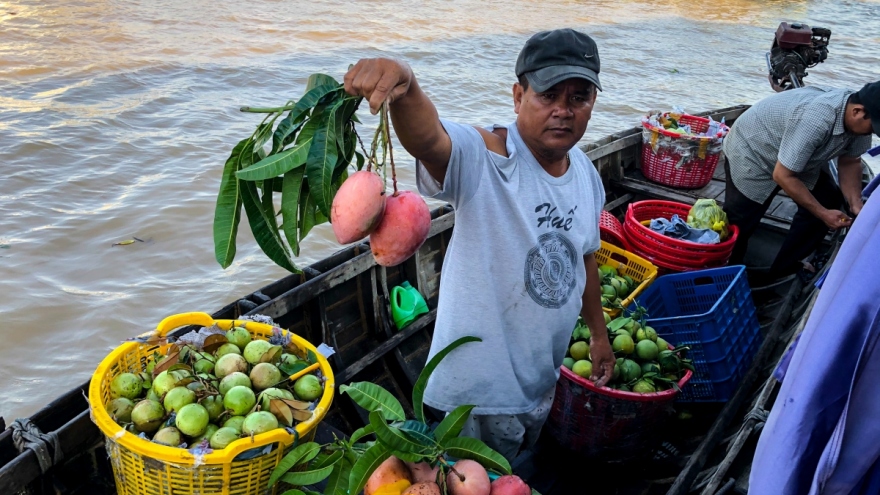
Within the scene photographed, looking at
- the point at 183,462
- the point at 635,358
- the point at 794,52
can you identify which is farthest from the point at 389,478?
the point at 794,52

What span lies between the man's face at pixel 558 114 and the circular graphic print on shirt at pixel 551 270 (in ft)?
0.88

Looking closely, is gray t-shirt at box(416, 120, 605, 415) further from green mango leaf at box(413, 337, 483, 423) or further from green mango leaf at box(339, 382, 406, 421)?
green mango leaf at box(339, 382, 406, 421)

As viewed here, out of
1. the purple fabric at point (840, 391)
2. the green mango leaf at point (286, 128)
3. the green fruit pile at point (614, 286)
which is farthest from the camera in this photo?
the green fruit pile at point (614, 286)

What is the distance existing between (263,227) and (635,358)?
198 centimetres

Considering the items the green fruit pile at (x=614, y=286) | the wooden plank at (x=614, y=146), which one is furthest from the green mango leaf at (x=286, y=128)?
the wooden plank at (x=614, y=146)

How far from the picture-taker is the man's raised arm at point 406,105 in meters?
1.27

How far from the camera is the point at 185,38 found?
1032cm

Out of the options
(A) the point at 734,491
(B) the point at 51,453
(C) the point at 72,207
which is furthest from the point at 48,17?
(A) the point at 734,491

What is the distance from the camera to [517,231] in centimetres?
175

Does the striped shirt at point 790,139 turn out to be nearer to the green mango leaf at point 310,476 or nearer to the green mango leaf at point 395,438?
the green mango leaf at point 395,438

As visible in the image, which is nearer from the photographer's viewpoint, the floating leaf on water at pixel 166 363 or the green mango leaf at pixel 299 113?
the green mango leaf at pixel 299 113

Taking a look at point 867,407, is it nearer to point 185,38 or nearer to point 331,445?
point 331,445

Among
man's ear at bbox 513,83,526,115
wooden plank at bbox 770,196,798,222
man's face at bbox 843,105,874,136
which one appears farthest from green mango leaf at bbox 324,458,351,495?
wooden plank at bbox 770,196,798,222

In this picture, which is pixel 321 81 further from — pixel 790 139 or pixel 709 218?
pixel 709 218
